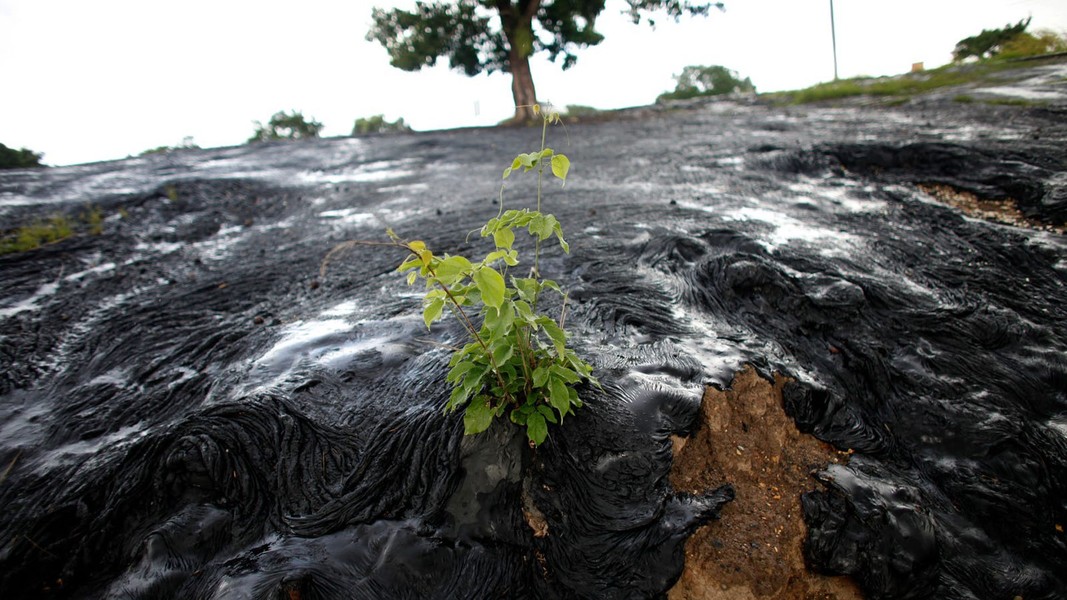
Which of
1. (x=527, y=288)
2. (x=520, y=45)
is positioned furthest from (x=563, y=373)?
(x=520, y=45)

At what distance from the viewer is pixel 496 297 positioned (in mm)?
1335

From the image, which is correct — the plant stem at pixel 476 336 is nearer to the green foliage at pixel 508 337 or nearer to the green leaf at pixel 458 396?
the green foliage at pixel 508 337

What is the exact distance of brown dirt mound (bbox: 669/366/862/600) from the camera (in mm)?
1619

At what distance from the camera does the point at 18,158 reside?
31.8ft

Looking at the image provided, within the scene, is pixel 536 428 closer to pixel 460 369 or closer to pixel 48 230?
pixel 460 369

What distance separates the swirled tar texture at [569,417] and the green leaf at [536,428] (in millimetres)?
219

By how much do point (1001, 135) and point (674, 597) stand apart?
243 inches

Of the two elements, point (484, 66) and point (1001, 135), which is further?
point (484, 66)

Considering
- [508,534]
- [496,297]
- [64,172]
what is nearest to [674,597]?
[508,534]

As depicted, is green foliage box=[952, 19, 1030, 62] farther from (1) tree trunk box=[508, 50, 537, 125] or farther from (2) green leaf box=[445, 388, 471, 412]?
(2) green leaf box=[445, 388, 471, 412]

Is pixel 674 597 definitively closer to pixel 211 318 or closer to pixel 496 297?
pixel 496 297

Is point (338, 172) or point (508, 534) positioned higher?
point (338, 172)

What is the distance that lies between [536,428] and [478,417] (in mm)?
199

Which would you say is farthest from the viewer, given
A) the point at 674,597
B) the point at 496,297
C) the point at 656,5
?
the point at 656,5
